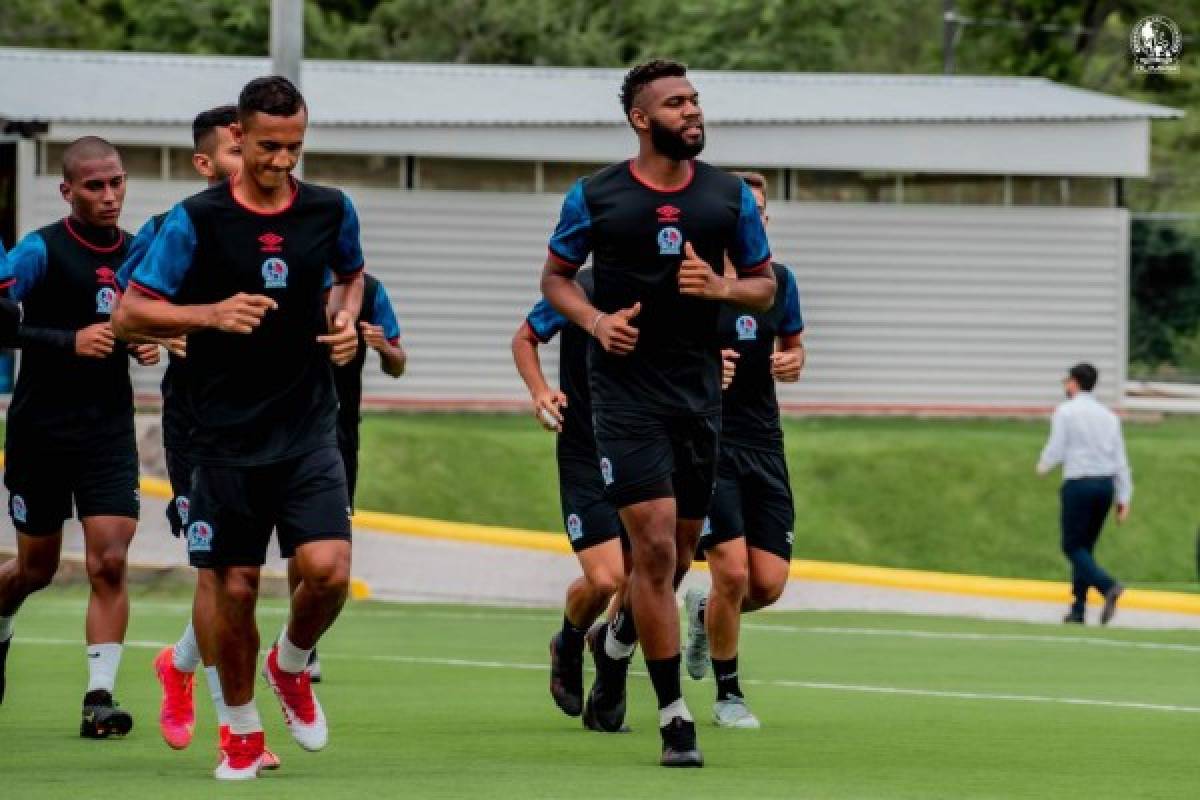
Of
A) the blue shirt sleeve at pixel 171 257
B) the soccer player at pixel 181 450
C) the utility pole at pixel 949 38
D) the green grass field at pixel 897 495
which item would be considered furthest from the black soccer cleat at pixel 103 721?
the utility pole at pixel 949 38

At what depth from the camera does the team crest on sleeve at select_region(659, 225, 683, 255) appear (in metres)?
9.38

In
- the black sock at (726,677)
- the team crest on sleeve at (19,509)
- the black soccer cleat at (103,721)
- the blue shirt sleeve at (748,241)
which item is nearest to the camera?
the blue shirt sleeve at (748,241)

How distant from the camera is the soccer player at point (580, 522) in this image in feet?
38.2

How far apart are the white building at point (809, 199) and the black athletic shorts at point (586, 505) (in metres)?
22.6

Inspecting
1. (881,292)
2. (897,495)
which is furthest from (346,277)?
(881,292)

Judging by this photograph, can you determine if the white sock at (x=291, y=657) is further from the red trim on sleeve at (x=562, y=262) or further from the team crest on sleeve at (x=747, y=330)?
the team crest on sleeve at (x=747, y=330)

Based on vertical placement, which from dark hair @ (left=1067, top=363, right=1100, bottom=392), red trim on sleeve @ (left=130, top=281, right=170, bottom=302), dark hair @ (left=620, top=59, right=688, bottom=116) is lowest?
dark hair @ (left=1067, top=363, right=1100, bottom=392)

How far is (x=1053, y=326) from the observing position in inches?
1487

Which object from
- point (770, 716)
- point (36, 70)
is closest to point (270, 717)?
point (770, 716)

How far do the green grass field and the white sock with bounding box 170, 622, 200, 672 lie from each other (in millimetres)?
15943

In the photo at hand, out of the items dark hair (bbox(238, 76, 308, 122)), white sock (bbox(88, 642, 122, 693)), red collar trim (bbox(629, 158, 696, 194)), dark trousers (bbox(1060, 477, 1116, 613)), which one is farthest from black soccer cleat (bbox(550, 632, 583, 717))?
dark trousers (bbox(1060, 477, 1116, 613))

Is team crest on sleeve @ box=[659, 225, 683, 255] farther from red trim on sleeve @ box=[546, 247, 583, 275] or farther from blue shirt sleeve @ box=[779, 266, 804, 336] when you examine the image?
blue shirt sleeve @ box=[779, 266, 804, 336]

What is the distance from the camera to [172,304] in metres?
8.76

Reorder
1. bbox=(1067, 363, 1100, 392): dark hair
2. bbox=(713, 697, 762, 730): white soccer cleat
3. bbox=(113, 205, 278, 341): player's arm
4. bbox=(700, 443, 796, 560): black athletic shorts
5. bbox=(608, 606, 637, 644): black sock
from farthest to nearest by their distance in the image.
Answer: bbox=(1067, 363, 1100, 392): dark hair → bbox=(700, 443, 796, 560): black athletic shorts → bbox=(713, 697, 762, 730): white soccer cleat → bbox=(608, 606, 637, 644): black sock → bbox=(113, 205, 278, 341): player's arm
